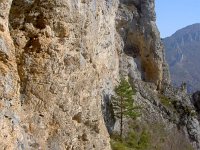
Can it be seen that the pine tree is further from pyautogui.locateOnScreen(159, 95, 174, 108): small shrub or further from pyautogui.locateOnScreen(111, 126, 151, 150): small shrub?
pyautogui.locateOnScreen(159, 95, 174, 108): small shrub

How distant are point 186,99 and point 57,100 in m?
72.3

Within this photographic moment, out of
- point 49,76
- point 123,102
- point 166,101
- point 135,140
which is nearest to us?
point 49,76

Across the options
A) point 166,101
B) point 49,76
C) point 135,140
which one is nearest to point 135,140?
point 135,140

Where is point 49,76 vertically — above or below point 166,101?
above

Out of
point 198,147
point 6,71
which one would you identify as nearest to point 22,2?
point 6,71

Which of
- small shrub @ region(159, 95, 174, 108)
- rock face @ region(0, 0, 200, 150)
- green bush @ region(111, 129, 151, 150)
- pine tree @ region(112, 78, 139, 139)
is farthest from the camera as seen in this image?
small shrub @ region(159, 95, 174, 108)

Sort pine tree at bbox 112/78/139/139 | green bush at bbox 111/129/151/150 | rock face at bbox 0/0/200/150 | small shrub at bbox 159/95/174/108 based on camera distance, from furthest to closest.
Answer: small shrub at bbox 159/95/174/108, pine tree at bbox 112/78/139/139, green bush at bbox 111/129/151/150, rock face at bbox 0/0/200/150

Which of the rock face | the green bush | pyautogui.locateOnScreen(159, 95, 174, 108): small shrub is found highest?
the rock face

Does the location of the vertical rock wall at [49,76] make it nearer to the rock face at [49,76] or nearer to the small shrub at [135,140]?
the rock face at [49,76]

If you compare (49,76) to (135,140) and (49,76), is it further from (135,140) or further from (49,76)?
(135,140)

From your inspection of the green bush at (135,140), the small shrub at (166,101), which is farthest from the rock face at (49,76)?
the small shrub at (166,101)

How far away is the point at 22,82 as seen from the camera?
19.2 meters

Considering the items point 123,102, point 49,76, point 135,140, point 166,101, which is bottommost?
point 135,140

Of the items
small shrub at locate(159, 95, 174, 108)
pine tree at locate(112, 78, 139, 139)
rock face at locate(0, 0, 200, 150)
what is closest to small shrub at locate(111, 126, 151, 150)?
pine tree at locate(112, 78, 139, 139)
